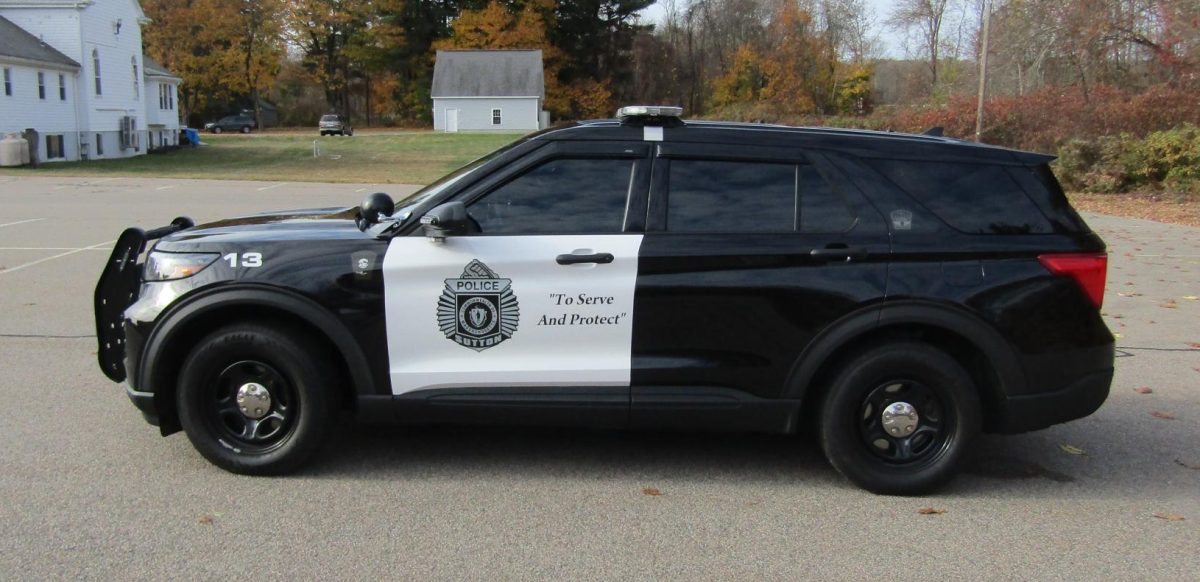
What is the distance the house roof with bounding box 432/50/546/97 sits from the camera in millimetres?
71688

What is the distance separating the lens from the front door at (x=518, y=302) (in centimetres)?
472

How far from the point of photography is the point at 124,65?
44.2m

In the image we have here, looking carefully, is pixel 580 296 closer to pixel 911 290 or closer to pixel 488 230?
pixel 488 230

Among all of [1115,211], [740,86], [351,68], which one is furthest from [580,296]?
[351,68]

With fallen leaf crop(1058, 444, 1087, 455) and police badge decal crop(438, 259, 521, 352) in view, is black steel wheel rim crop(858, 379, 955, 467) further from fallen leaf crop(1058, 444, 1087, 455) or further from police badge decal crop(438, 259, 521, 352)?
police badge decal crop(438, 259, 521, 352)

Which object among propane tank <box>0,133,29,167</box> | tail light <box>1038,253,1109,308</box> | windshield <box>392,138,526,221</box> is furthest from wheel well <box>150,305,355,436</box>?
propane tank <box>0,133,29,167</box>

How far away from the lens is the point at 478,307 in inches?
186

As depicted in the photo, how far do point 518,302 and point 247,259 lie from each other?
4.24 feet

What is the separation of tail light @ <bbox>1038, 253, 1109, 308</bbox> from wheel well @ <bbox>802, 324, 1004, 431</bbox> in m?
0.53

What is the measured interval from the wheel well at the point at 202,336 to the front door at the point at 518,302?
0.40 metres

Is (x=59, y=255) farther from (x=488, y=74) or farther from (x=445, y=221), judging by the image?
(x=488, y=74)

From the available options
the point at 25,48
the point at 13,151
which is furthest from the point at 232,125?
the point at 13,151

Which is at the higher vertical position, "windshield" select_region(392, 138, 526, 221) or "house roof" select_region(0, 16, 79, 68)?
"house roof" select_region(0, 16, 79, 68)

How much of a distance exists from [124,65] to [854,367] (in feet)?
151
